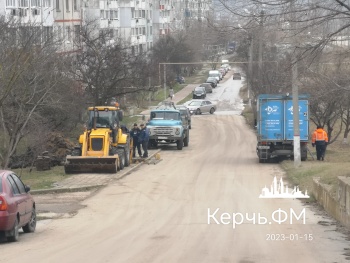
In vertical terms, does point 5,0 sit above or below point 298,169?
above

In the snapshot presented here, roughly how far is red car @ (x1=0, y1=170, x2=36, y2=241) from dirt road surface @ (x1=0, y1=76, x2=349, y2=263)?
0.32 meters

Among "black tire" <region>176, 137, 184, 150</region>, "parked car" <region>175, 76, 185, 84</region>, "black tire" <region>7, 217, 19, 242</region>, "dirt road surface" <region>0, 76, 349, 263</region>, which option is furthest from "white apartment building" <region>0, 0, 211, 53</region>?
"black tire" <region>7, 217, 19, 242</region>

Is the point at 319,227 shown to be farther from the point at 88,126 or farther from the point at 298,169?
the point at 88,126

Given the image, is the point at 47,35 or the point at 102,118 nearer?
the point at 102,118

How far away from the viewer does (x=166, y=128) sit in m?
46.1

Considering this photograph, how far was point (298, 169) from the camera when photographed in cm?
3122

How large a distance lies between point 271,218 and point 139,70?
34.3 metres

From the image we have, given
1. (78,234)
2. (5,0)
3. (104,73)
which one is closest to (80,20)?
(5,0)

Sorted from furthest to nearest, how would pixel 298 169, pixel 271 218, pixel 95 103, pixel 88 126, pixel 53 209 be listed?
1. pixel 95 103
2. pixel 88 126
3. pixel 298 169
4. pixel 53 209
5. pixel 271 218

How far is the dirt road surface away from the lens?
46.6 ft

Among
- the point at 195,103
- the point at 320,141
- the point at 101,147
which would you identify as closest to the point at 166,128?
the point at 320,141

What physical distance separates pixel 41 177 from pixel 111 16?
61.9 m

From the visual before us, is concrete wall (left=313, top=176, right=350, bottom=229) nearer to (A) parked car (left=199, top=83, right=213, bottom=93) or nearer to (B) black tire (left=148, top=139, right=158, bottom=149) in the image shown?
(B) black tire (left=148, top=139, right=158, bottom=149)

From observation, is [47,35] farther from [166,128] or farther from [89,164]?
[89,164]
